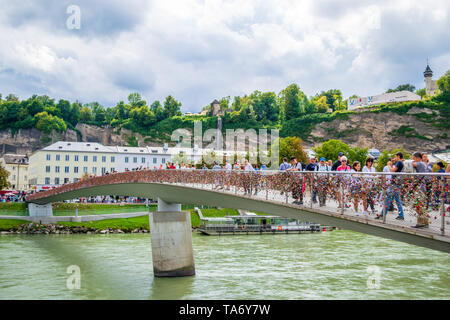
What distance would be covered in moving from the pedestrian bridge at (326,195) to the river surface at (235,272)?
13.9 feet

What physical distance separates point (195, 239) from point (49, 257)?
13.7m

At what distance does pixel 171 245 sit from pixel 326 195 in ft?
40.7

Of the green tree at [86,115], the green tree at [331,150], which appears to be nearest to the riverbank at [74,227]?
the green tree at [331,150]

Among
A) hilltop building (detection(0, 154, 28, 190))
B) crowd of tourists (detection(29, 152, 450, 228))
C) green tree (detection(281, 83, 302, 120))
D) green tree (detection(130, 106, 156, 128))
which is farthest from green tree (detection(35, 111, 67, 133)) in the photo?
crowd of tourists (detection(29, 152, 450, 228))

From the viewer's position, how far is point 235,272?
73.6ft

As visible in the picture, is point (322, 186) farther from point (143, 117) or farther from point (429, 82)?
point (429, 82)

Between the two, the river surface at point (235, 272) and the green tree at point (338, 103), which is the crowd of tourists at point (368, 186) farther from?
the green tree at point (338, 103)

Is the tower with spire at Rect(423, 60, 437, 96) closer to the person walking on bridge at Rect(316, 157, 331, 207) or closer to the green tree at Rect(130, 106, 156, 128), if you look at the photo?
the green tree at Rect(130, 106, 156, 128)

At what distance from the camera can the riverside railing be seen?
8148 millimetres

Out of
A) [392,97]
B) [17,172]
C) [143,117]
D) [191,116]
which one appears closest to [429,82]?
[392,97]

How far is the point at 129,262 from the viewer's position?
25828mm

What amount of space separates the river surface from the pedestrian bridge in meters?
4.25
